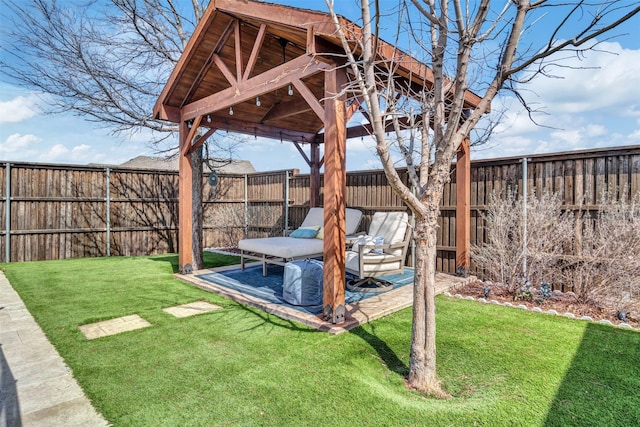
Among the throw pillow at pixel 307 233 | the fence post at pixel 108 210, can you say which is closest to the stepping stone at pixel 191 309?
the throw pillow at pixel 307 233

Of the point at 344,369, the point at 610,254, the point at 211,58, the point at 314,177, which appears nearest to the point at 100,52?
the point at 211,58

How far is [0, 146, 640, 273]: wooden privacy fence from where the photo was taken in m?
5.00

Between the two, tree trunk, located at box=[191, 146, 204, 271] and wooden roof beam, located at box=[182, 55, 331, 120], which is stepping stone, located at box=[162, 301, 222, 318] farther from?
wooden roof beam, located at box=[182, 55, 331, 120]

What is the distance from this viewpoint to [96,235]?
28.7ft

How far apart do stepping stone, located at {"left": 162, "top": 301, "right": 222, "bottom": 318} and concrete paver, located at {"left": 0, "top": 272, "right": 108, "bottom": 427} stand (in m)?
1.27

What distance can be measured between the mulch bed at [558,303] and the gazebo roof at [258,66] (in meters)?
2.99

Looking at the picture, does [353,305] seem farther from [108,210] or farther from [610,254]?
[108,210]

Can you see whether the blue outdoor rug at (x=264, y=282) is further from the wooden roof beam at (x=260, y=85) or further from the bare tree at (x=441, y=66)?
the wooden roof beam at (x=260, y=85)

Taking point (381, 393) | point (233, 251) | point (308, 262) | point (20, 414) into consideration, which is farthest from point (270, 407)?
point (233, 251)

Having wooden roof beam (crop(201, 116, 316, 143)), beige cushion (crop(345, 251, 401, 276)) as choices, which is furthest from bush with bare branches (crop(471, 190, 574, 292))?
wooden roof beam (crop(201, 116, 316, 143))

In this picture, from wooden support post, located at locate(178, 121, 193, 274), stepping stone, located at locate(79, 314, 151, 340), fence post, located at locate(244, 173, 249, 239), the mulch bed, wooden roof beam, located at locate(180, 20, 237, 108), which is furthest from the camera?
fence post, located at locate(244, 173, 249, 239)

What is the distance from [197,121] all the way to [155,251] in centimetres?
519

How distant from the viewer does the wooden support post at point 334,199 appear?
3660mm

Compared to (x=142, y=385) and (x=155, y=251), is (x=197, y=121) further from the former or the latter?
(x=155, y=251)
